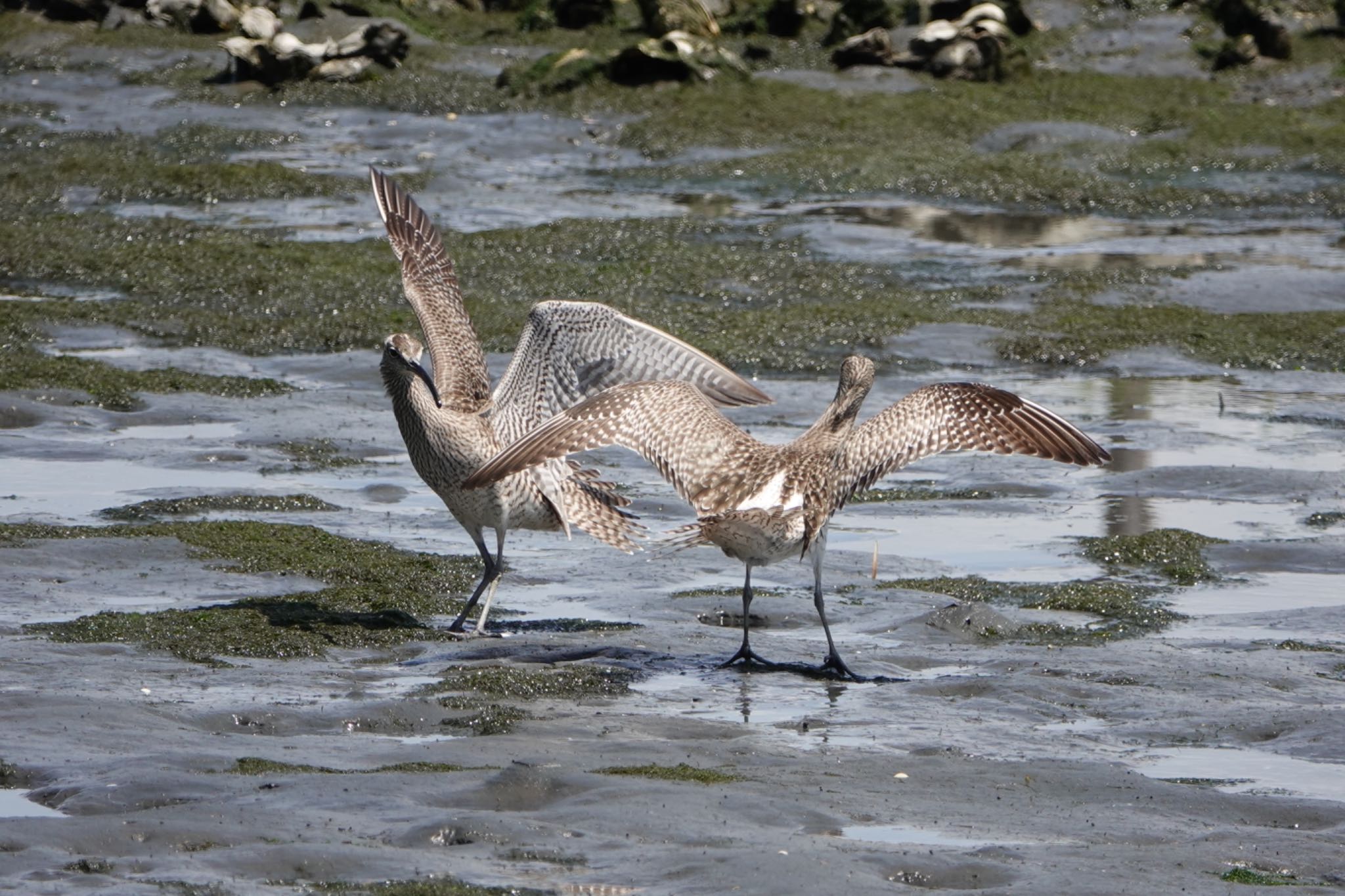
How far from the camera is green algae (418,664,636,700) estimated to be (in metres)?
6.41

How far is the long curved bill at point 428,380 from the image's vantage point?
300 inches

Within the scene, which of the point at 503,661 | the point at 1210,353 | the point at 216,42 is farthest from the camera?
the point at 216,42

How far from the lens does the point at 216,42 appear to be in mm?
23562

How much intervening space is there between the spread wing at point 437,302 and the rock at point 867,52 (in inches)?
542

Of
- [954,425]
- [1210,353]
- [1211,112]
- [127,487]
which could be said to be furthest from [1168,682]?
[1211,112]

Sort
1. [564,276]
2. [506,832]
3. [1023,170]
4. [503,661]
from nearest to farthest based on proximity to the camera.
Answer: [506,832], [503,661], [564,276], [1023,170]

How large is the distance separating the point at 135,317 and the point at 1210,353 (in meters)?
6.96

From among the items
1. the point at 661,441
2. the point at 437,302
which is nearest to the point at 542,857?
the point at 661,441

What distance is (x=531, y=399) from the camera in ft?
25.8

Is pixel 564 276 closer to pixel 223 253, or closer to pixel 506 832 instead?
pixel 223 253

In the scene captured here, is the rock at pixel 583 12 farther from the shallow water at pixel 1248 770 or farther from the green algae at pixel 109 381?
the shallow water at pixel 1248 770

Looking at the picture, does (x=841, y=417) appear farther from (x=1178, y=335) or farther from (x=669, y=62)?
(x=669, y=62)

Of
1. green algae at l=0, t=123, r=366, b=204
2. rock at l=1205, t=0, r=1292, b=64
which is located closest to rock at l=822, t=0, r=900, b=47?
rock at l=1205, t=0, r=1292, b=64

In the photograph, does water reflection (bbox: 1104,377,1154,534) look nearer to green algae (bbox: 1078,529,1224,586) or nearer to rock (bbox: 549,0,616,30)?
green algae (bbox: 1078,529,1224,586)
